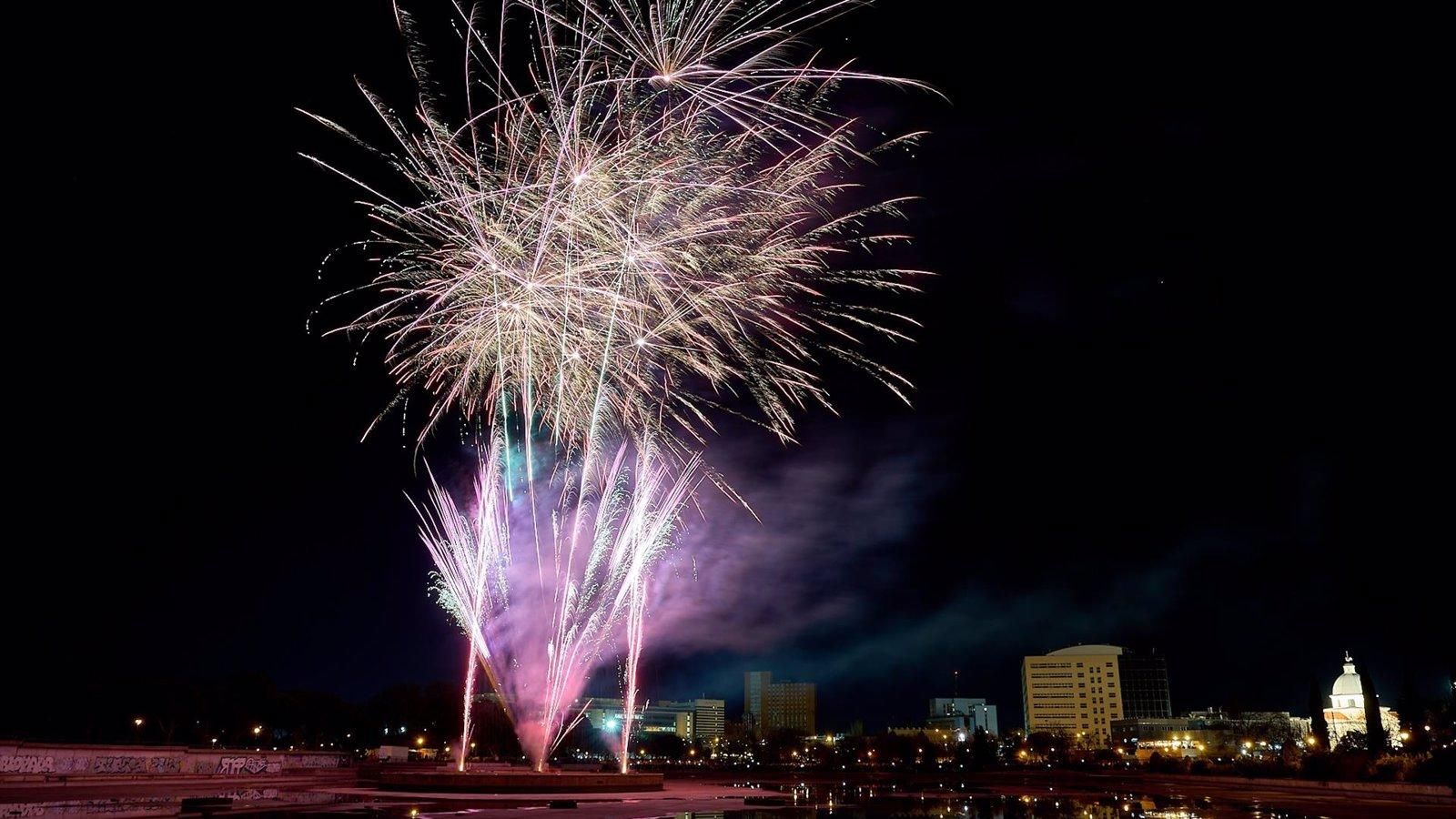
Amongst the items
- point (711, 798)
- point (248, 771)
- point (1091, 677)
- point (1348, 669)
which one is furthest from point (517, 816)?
point (1091, 677)

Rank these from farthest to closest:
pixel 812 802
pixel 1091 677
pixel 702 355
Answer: pixel 1091 677 → pixel 812 802 → pixel 702 355

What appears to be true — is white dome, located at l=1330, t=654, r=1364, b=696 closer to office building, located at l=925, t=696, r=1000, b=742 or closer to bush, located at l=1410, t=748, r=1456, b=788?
office building, located at l=925, t=696, r=1000, b=742

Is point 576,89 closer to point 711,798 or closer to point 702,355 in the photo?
point 702,355

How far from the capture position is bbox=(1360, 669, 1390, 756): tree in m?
46.8

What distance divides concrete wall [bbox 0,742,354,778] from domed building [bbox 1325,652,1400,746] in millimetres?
104921

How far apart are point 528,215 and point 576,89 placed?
98.7 inches

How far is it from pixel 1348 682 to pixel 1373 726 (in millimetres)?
78179

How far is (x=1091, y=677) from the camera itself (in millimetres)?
160750

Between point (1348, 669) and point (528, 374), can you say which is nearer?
point (528, 374)

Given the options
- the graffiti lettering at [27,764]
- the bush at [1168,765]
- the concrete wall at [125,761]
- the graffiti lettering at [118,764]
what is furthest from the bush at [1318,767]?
the graffiti lettering at [27,764]

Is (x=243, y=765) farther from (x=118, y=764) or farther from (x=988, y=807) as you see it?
(x=988, y=807)

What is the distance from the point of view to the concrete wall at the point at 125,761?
23031mm

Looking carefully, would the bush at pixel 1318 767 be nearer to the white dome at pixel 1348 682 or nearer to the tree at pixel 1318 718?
the tree at pixel 1318 718

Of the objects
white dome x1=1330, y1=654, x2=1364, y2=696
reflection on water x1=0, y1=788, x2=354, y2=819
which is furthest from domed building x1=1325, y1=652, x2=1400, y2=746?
reflection on water x1=0, y1=788, x2=354, y2=819
